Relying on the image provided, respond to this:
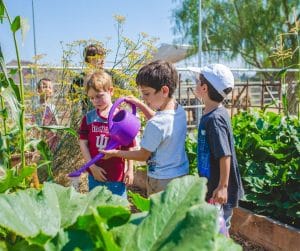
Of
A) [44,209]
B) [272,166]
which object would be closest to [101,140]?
[272,166]

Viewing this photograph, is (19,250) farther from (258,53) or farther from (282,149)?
(258,53)

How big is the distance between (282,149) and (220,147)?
175cm

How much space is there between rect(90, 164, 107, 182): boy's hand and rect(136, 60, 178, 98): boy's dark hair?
697mm

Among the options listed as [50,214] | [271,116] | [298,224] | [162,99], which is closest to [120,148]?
[162,99]

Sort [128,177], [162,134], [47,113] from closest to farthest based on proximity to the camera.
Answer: [162,134], [128,177], [47,113]

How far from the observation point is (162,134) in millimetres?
2605

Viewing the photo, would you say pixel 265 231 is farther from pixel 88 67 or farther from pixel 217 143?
pixel 88 67

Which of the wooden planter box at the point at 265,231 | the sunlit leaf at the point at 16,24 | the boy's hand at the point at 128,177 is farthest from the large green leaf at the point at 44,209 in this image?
the wooden planter box at the point at 265,231

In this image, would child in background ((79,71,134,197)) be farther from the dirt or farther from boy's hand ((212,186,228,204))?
the dirt

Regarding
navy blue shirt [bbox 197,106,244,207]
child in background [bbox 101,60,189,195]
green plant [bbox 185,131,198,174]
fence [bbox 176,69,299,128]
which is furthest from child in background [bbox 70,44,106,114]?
fence [bbox 176,69,299,128]

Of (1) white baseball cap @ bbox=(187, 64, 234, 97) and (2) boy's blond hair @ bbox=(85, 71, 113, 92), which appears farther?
(2) boy's blond hair @ bbox=(85, 71, 113, 92)

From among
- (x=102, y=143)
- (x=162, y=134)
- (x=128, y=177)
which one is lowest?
(x=128, y=177)

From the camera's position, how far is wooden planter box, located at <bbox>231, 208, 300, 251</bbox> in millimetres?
3203

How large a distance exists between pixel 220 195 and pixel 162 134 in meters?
0.49
